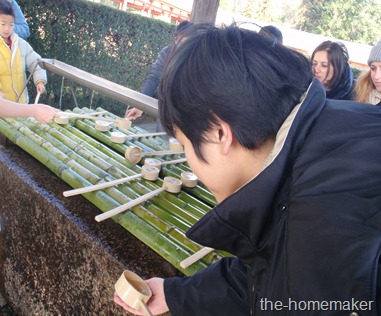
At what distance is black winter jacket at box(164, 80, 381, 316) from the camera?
71 centimetres

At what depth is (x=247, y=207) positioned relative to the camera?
93 centimetres

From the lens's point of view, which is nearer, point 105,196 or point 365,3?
point 105,196

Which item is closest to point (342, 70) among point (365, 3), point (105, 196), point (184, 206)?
point (184, 206)

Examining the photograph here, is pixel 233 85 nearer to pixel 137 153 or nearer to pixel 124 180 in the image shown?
pixel 124 180

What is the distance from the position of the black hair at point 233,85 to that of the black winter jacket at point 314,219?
0.20 feet

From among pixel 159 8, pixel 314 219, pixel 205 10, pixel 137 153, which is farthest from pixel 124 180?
pixel 159 8

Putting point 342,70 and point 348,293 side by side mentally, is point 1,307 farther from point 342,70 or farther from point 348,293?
point 342,70

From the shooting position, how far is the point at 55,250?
2031mm

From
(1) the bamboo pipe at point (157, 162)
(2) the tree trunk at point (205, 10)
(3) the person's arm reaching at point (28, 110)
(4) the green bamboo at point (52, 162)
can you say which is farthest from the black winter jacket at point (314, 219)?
(2) the tree trunk at point (205, 10)

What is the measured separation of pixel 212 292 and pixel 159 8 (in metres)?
19.0

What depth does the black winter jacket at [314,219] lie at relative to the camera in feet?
2.32

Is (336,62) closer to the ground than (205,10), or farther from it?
→ closer to the ground

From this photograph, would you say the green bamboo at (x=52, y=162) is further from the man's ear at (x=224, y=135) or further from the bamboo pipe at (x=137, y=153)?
the man's ear at (x=224, y=135)

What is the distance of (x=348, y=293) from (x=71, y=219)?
1463 mm
